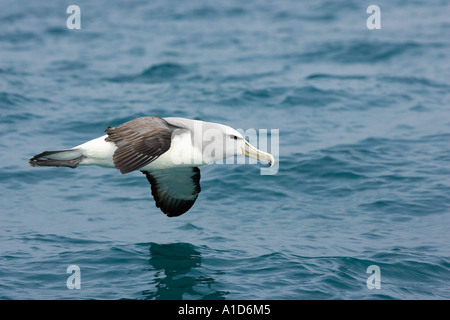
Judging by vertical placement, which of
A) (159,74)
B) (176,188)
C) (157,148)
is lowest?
(176,188)

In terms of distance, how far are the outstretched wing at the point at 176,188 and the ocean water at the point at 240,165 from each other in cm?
57

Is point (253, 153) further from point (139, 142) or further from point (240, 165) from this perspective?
point (240, 165)

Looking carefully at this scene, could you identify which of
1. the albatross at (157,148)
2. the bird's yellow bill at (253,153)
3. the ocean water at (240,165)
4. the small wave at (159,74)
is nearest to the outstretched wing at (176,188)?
the ocean water at (240,165)

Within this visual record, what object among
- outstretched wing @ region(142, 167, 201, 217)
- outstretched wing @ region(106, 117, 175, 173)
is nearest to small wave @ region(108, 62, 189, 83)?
outstretched wing @ region(142, 167, 201, 217)

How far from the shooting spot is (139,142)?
28.7ft

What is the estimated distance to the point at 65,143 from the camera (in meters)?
15.2

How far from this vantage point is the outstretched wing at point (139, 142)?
8438mm

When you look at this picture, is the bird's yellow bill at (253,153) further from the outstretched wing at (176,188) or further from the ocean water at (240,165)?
the ocean water at (240,165)

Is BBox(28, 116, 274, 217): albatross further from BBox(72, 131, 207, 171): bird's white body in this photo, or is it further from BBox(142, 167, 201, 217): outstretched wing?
BBox(142, 167, 201, 217): outstretched wing

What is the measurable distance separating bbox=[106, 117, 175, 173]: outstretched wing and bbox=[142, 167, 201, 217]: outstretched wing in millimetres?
1655

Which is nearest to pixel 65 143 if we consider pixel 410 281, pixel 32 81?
pixel 32 81

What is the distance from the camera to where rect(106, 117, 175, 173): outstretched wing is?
8.44m

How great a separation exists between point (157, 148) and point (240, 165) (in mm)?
5724

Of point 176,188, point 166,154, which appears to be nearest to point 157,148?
point 166,154
